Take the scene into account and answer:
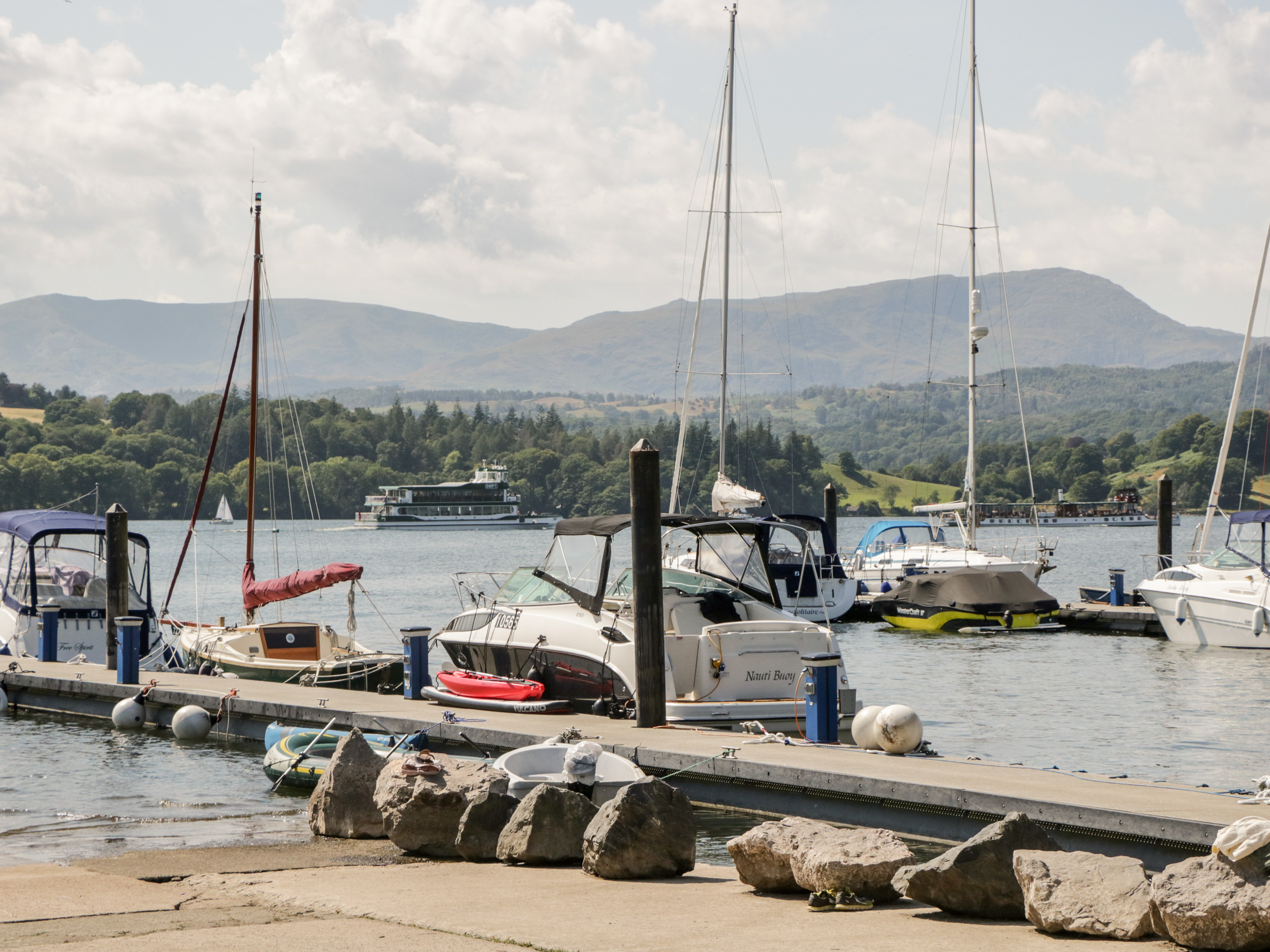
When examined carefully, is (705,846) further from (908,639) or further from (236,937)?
(908,639)

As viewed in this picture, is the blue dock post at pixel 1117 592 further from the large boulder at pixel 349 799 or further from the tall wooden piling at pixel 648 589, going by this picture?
the large boulder at pixel 349 799

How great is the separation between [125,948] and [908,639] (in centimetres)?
3206

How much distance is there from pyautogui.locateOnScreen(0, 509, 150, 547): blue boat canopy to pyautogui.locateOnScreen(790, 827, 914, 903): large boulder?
836 inches

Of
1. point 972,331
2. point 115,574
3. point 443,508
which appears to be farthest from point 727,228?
point 443,508

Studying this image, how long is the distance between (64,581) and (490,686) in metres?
14.1

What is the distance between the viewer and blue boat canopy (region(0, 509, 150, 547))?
27.2m

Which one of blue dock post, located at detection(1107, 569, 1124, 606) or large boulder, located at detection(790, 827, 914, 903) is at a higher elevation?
large boulder, located at detection(790, 827, 914, 903)

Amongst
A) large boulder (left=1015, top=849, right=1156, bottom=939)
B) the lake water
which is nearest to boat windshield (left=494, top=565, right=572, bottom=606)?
the lake water

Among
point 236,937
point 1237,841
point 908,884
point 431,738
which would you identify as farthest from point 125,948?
point 431,738

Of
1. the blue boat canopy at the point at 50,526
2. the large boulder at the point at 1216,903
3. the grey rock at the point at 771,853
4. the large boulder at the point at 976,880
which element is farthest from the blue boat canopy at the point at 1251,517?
the large boulder at the point at 1216,903

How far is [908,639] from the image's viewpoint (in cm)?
3772

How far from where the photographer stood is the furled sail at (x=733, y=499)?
35.9m

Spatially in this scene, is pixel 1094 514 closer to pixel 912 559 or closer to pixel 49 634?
pixel 912 559

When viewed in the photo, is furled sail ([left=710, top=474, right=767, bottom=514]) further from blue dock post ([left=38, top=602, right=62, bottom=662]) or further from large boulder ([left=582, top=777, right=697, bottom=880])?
large boulder ([left=582, top=777, right=697, bottom=880])
